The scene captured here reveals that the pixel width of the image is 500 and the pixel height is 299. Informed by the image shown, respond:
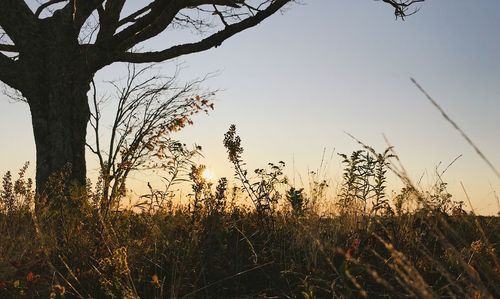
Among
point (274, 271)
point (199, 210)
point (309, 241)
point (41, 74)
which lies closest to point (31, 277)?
point (199, 210)

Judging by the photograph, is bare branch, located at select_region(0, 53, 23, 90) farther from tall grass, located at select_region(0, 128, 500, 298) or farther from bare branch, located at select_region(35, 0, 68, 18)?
tall grass, located at select_region(0, 128, 500, 298)

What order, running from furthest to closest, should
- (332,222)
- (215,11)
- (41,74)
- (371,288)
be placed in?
(215,11) < (41,74) < (332,222) < (371,288)

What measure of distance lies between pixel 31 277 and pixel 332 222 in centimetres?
297

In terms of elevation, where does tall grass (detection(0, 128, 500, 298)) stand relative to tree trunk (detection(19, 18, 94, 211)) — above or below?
below

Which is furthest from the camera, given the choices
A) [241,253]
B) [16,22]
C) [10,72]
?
[16,22]

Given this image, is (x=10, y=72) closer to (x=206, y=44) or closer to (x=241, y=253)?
Answer: (x=206, y=44)

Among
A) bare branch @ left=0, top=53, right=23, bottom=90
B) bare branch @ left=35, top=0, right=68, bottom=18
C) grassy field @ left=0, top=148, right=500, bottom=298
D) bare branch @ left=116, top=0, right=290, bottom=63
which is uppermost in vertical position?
bare branch @ left=35, top=0, right=68, bottom=18

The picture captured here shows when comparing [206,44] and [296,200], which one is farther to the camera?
[206,44]

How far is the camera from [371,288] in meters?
4.14

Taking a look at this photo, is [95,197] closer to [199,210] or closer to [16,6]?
[199,210]

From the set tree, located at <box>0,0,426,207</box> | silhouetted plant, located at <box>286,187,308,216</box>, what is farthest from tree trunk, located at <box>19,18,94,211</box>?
silhouetted plant, located at <box>286,187,308,216</box>

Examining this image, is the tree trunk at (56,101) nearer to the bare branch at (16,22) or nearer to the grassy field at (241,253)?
the bare branch at (16,22)

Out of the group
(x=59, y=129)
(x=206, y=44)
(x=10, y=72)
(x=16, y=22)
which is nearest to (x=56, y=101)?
(x=59, y=129)

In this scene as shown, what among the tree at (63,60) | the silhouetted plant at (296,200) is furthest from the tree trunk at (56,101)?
the silhouetted plant at (296,200)
